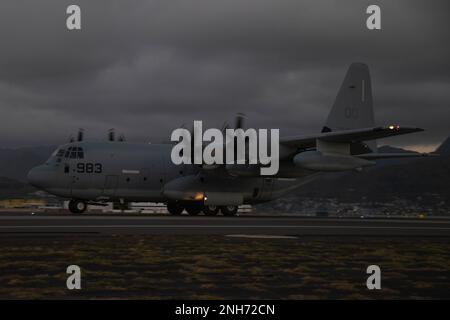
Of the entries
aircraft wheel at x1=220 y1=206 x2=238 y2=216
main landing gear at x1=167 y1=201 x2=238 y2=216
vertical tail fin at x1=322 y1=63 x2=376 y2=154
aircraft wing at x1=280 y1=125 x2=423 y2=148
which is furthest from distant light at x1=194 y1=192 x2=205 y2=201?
vertical tail fin at x1=322 y1=63 x2=376 y2=154

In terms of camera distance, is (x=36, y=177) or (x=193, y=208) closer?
(x=36, y=177)

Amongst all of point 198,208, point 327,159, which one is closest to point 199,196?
point 198,208

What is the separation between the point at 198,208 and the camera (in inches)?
1677

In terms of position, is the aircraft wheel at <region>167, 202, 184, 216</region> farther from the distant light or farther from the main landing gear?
the distant light

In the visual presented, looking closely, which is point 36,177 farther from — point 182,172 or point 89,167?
point 182,172

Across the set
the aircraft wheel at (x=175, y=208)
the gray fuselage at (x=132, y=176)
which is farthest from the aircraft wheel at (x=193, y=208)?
the gray fuselage at (x=132, y=176)

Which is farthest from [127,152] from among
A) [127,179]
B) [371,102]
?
[371,102]

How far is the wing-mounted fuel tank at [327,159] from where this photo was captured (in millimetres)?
37281

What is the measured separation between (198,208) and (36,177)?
37.8ft

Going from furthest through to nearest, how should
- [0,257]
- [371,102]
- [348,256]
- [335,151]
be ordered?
1. [371,102]
2. [335,151]
3. [348,256]
4. [0,257]
